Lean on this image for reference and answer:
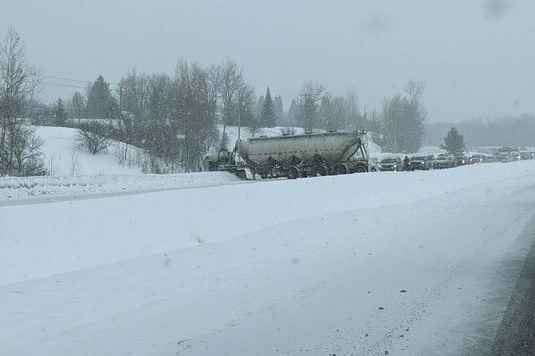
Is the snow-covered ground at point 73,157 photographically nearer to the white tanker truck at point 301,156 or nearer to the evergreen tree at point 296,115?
the white tanker truck at point 301,156

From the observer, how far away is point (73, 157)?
58875 millimetres

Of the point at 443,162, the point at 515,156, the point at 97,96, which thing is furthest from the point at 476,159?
the point at 97,96

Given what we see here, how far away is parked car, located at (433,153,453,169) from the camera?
61.0 metres

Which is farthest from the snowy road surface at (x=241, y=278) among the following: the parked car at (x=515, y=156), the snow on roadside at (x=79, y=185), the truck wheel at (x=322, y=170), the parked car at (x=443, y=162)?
the parked car at (x=515, y=156)

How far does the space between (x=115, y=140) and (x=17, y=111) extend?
102ft

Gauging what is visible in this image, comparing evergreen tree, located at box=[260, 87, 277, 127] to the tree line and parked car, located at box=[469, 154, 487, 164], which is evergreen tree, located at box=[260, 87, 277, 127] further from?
parked car, located at box=[469, 154, 487, 164]

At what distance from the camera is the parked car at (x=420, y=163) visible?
5422cm

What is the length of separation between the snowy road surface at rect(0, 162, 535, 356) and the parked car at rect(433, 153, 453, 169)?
157 ft

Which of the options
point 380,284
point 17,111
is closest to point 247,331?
point 380,284

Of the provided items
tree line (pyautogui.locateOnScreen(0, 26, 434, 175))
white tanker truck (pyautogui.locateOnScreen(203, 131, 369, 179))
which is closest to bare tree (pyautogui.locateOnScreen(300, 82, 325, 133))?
tree line (pyautogui.locateOnScreen(0, 26, 434, 175))

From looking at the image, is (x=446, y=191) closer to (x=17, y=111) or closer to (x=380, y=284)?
(x=380, y=284)

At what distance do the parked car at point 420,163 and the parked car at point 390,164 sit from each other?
1489 mm

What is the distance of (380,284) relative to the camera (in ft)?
25.2

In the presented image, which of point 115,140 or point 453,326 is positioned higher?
point 115,140
